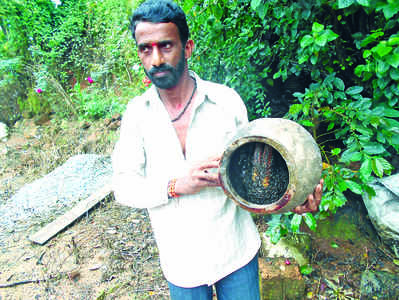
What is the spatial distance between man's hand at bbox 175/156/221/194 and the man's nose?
46cm

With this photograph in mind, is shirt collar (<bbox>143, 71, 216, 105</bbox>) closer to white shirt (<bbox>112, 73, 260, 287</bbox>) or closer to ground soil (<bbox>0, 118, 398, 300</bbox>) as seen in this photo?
Answer: white shirt (<bbox>112, 73, 260, 287</bbox>)

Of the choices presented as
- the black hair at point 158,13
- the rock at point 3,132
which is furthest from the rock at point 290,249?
the rock at point 3,132

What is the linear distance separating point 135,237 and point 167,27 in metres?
2.40

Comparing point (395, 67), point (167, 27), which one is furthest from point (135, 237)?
point (395, 67)

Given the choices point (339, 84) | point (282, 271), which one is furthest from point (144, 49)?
point (282, 271)

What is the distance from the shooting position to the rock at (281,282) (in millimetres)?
2086

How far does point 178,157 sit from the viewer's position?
128 cm

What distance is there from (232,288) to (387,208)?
4.69 feet

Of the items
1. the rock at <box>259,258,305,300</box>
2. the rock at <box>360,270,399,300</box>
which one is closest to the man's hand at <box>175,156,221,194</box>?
the rock at <box>259,258,305,300</box>

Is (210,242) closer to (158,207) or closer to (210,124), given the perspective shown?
(158,207)

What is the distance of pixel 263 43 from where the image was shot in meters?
1.91

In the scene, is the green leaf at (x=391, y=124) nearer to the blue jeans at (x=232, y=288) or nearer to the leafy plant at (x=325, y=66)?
the leafy plant at (x=325, y=66)

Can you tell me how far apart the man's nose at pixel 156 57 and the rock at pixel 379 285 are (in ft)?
7.05

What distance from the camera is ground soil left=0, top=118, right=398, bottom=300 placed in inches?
89.7
